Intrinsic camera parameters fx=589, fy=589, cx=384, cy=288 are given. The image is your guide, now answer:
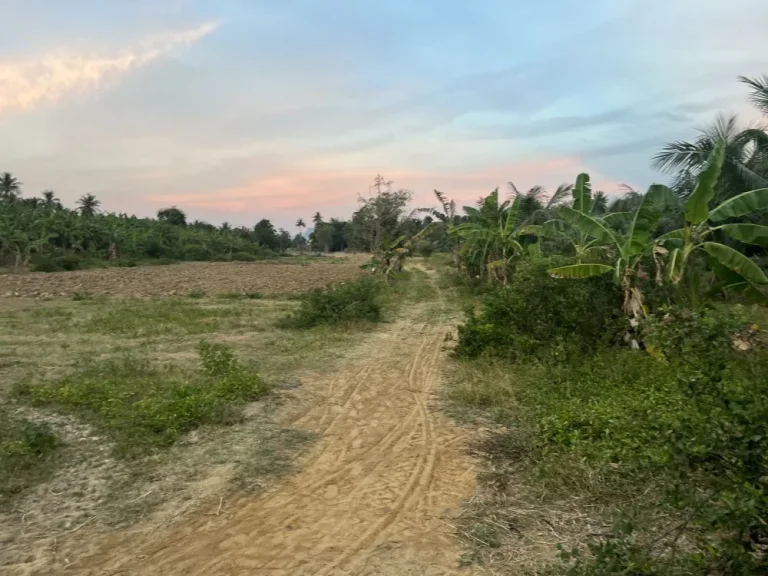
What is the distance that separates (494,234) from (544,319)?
6.75m

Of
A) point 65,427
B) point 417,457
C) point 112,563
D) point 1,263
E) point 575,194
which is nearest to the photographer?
point 112,563

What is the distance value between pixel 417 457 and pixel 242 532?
189cm

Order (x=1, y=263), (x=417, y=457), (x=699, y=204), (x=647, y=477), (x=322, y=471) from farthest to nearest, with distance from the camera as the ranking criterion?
(x=1, y=263), (x=699, y=204), (x=417, y=457), (x=322, y=471), (x=647, y=477)

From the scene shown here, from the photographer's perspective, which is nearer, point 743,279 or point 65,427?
point 65,427

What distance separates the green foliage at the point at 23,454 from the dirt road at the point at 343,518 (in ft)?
4.57

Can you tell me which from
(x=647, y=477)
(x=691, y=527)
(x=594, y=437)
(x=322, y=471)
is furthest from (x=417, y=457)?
(x=691, y=527)

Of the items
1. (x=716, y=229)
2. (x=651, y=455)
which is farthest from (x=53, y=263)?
(x=651, y=455)

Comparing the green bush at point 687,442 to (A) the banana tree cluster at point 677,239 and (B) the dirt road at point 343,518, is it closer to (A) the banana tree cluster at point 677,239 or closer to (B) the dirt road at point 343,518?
(B) the dirt road at point 343,518

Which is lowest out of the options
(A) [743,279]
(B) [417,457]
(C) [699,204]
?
(B) [417,457]

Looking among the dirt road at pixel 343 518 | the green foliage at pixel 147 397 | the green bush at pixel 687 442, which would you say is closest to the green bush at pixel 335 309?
the green foliage at pixel 147 397

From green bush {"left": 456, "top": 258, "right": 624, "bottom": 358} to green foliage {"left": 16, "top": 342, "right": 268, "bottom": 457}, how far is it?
12.6 ft

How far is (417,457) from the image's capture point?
17.6ft

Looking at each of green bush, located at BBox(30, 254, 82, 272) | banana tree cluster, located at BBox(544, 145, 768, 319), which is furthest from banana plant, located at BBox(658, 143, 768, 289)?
green bush, located at BBox(30, 254, 82, 272)

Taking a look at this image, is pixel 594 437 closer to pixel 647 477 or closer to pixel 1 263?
pixel 647 477
